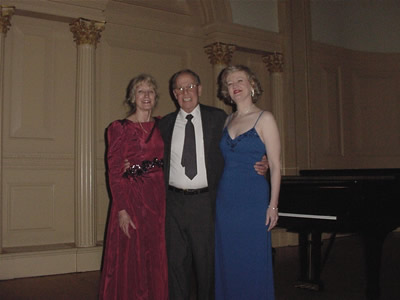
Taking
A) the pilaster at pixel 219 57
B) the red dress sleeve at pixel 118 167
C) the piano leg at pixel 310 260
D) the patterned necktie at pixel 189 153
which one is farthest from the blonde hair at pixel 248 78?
the pilaster at pixel 219 57

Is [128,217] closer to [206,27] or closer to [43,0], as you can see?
[43,0]

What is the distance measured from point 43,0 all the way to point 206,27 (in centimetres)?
210

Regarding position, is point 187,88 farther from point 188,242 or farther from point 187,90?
point 188,242

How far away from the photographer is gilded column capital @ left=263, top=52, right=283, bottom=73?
6.02 meters

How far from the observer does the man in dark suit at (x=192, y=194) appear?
8.17ft

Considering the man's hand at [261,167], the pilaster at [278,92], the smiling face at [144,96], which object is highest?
the pilaster at [278,92]

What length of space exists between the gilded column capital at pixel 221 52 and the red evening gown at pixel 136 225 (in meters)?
3.09

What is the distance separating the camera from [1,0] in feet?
13.5

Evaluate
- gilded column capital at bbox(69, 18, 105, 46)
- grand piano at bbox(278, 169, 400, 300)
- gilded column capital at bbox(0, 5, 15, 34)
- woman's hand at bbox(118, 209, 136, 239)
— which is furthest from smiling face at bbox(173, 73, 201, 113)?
gilded column capital at bbox(0, 5, 15, 34)

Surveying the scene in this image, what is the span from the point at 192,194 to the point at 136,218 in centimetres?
39

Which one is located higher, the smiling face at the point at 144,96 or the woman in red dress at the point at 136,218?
the smiling face at the point at 144,96

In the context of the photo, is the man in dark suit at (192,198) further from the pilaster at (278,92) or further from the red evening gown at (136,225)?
the pilaster at (278,92)

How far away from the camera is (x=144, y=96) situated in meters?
2.66

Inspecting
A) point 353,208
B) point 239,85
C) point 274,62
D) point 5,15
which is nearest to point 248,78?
point 239,85
